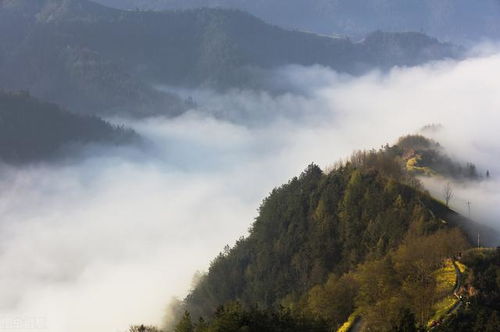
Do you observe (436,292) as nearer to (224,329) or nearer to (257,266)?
(224,329)

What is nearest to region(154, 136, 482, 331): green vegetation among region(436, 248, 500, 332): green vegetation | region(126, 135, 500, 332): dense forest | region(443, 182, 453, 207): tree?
region(126, 135, 500, 332): dense forest

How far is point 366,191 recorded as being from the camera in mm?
139125

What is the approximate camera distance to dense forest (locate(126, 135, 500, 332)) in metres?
78.6

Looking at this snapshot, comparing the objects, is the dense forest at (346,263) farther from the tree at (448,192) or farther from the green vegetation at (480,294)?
the tree at (448,192)

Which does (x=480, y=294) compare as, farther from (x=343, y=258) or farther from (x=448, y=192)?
(x=448, y=192)

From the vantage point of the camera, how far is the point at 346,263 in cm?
13075

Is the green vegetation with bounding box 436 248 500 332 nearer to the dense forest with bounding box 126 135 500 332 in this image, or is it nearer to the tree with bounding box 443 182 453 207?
the dense forest with bounding box 126 135 500 332

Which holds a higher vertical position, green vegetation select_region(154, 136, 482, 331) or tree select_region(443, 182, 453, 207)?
tree select_region(443, 182, 453, 207)

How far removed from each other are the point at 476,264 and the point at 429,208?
3839 cm

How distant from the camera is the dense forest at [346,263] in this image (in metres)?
78.6

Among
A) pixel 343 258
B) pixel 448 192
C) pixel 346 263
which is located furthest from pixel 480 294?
pixel 448 192

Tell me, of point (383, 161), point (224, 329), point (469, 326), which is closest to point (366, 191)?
point (383, 161)

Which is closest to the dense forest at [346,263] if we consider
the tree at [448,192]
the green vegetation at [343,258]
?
the green vegetation at [343,258]

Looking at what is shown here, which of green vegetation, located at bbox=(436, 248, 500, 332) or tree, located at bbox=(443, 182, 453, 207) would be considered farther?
tree, located at bbox=(443, 182, 453, 207)
